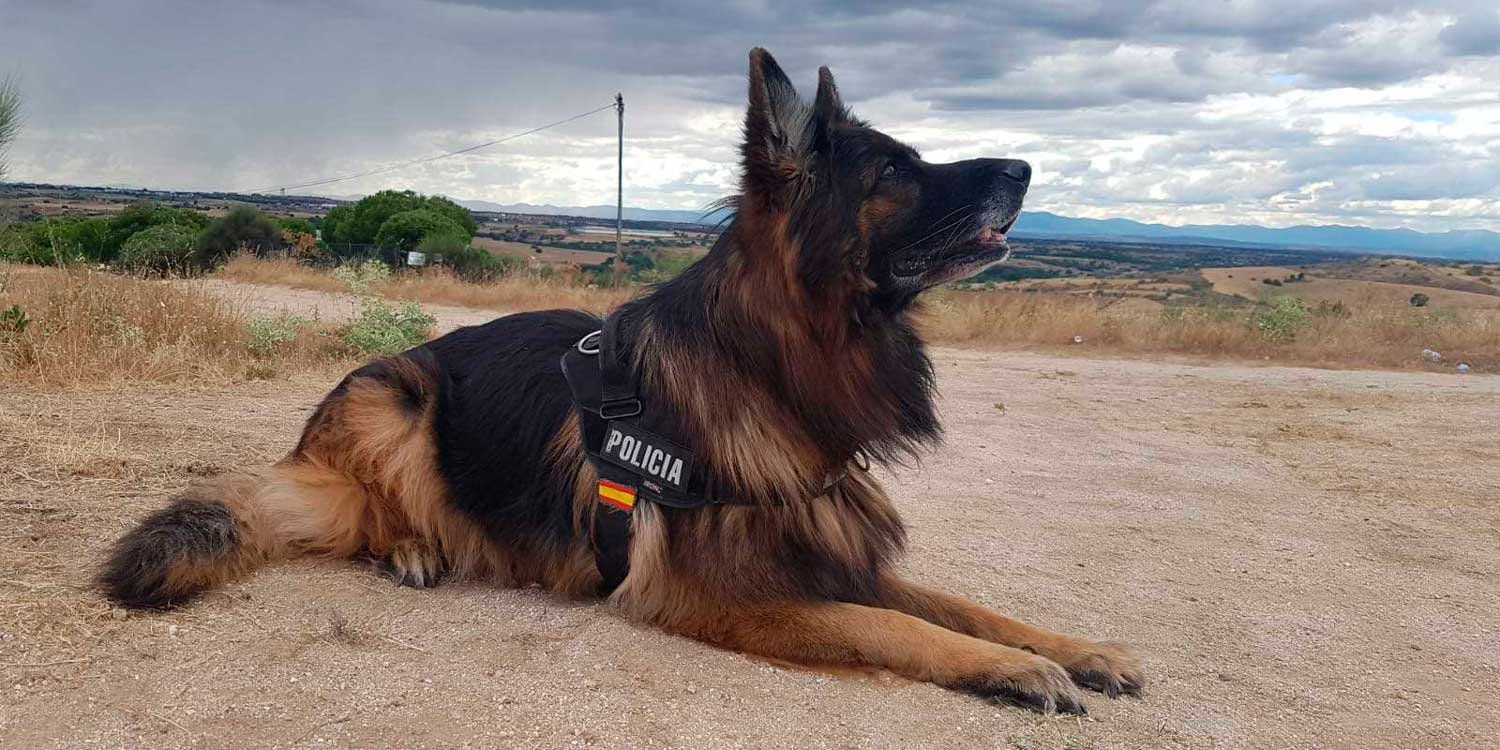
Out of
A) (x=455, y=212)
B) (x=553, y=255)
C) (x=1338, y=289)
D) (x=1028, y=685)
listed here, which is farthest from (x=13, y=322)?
(x=1338, y=289)

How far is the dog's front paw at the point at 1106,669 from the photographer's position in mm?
4172

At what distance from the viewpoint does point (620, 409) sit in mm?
4371

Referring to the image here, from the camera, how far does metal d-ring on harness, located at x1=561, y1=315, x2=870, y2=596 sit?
4242 millimetres

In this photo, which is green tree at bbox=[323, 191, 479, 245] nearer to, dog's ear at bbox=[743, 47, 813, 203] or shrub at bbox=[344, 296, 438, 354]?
shrub at bbox=[344, 296, 438, 354]

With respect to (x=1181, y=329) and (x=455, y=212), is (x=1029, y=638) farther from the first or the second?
(x=455, y=212)

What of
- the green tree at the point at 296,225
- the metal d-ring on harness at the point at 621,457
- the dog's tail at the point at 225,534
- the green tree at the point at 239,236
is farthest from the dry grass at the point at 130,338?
the green tree at the point at 296,225

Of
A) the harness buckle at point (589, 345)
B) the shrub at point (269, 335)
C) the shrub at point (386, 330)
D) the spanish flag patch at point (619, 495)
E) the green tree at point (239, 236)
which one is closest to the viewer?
the spanish flag patch at point (619, 495)

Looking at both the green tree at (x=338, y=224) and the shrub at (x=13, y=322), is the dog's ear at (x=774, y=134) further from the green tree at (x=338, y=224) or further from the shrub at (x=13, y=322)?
the green tree at (x=338, y=224)

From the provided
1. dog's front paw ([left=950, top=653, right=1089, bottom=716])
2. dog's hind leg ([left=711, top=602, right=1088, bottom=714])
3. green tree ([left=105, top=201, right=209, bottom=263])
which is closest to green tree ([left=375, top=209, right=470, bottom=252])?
green tree ([left=105, top=201, right=209, bottom=263])

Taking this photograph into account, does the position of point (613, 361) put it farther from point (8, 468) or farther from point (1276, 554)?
point (1276, 554)

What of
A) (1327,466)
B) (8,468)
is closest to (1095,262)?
(1327,466)

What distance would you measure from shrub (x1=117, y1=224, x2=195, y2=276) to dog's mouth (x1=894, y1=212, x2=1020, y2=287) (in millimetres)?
12915

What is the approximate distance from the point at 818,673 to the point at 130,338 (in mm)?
8770

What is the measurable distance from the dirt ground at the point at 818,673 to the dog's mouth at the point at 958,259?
1.55m
